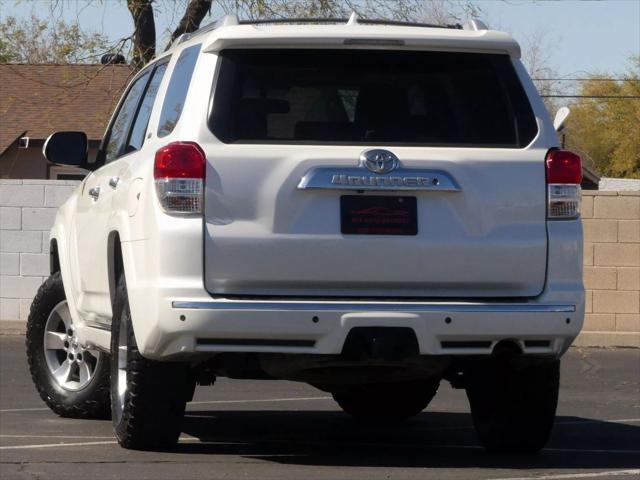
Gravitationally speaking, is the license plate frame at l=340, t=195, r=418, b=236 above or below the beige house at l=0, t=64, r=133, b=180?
above

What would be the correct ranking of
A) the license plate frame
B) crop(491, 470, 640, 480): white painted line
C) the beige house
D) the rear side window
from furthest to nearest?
1. the beige house
2. the rear side window
3. crop(491, 470, 640, 480): white painted line
4. the license plate frame

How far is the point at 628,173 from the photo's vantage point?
55.1 metres

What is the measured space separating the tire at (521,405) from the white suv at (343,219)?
3cm

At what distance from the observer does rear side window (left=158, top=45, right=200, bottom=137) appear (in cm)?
659

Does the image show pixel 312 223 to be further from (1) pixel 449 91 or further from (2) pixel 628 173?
(2) pixel 628 173

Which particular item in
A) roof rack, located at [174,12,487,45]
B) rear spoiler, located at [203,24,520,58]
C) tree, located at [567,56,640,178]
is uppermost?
roof rack, located at [174,12,487,45]

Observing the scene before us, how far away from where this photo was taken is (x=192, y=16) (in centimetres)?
1995

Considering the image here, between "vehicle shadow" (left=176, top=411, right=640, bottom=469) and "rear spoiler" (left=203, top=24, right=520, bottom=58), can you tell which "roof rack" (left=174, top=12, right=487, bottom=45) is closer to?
"rear spoiler" (left=203, top=24, right=520, bottom=58)

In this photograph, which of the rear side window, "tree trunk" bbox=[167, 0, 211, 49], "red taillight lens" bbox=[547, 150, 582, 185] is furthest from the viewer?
"tree trunk" bbox=[167, 0, 211, 49]

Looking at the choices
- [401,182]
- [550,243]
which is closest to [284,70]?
[401,182]

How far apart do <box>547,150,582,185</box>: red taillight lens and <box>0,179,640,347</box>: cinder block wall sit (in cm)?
811

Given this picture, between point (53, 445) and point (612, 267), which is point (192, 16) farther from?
point (53, 445)

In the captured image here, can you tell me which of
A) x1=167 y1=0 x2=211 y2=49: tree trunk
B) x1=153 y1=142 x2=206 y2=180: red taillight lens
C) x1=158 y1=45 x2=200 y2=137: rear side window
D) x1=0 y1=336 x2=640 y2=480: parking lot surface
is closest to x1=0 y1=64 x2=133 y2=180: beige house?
x1=167 y1=0 x2=211 y2=49: tree trunk

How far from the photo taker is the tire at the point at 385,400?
8562 mm
